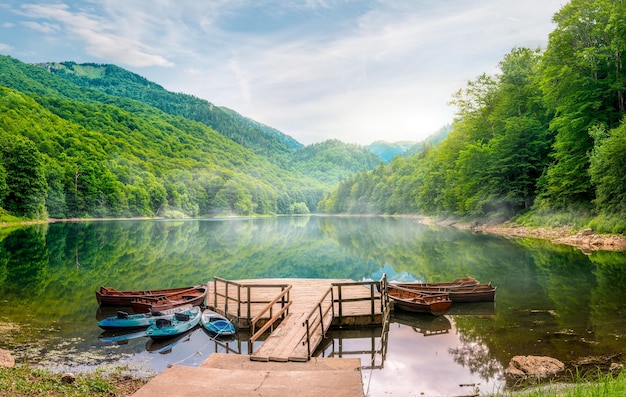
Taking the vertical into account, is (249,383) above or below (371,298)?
above

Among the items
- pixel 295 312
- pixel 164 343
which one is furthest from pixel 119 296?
pixel 295 312

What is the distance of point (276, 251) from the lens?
4244 centimetres

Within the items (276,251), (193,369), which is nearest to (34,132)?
(276,251)

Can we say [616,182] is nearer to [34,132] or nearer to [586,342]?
[586,342]

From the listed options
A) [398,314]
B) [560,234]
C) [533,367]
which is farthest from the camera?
[560,234]

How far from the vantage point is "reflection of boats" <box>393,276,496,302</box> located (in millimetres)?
18797

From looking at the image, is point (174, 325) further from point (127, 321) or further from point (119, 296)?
point (119, 296)

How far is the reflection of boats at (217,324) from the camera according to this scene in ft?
48.6

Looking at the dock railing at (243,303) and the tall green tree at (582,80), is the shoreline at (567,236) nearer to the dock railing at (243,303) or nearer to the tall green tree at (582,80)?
the tall green tree at (582,80)

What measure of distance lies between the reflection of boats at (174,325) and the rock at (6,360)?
152 inches

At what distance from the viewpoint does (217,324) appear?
15.2 meters

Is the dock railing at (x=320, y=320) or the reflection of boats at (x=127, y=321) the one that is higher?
the dock railing at (x=320, y=320)

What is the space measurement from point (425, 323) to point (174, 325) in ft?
31.9

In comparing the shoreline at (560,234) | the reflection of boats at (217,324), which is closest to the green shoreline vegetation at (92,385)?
the reflection of boats at (217,324)
